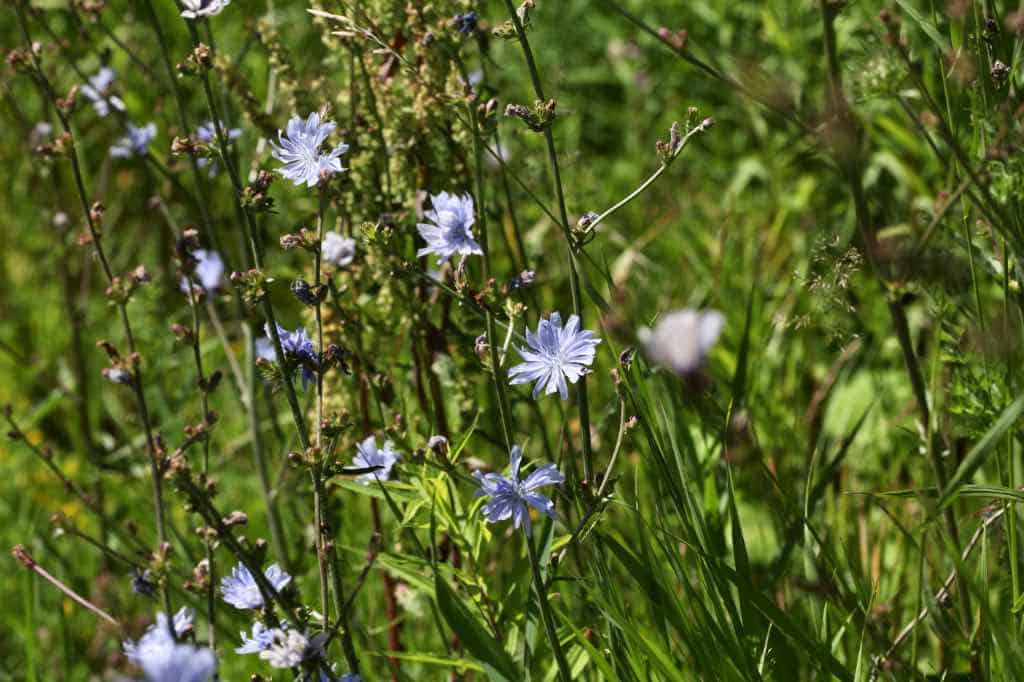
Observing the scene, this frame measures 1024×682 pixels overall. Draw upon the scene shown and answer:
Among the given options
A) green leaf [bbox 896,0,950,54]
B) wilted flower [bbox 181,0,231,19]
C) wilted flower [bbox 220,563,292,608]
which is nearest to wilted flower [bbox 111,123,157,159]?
wilted flower [bbox 181,0,231,19]

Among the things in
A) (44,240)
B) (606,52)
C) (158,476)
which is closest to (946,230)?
(158,476)

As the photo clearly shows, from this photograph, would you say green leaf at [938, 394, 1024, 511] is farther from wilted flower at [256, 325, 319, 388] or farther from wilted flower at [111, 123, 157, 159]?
wilted flower at [111, 123, 157, 159]

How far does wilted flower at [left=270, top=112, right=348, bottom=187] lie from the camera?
167 cm

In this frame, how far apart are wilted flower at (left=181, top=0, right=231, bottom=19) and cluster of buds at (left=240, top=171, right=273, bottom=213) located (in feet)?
1.02

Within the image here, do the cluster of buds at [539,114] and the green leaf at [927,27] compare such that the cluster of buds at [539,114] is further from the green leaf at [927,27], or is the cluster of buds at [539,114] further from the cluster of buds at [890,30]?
the green leaf at [927,27]

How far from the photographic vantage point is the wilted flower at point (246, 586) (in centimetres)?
165

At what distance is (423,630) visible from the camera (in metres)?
2.85

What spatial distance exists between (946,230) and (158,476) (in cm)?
153

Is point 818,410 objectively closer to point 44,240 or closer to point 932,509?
point 932,509

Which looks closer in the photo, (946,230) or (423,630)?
(946,230)

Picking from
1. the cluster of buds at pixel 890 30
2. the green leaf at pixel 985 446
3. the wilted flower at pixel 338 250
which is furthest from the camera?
the wilted flower at pixel 338 250

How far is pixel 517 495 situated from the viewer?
1.62m

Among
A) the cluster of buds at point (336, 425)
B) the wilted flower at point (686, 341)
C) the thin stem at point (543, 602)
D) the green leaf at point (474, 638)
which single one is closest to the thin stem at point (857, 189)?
the wilted flower at point (686, 341)

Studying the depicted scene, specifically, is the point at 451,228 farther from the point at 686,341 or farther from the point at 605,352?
the point at 605,352
